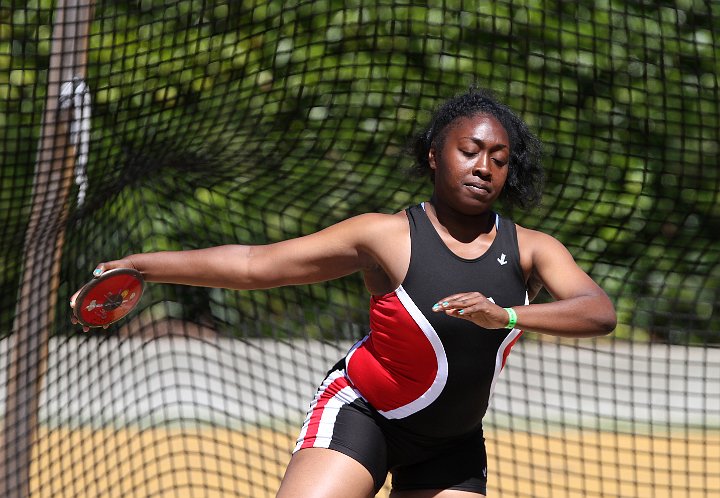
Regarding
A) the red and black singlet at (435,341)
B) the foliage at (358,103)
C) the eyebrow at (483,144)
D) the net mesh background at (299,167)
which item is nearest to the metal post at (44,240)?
the net mesh background at (299,167)

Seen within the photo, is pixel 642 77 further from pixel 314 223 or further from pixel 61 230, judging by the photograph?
pixel 61 230

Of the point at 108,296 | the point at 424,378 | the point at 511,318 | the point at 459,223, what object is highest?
the point at 459,223

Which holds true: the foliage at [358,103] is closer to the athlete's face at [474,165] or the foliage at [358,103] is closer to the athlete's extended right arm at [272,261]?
the athlete's extended right arm at [272,261]

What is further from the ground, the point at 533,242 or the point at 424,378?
the point at 533,242

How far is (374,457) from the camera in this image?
2830 mm

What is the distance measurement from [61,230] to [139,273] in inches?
62.0

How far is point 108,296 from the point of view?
279cm

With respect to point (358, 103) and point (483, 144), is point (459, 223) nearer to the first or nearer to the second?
point (483, 144)

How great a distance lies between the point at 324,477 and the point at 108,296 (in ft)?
2.30

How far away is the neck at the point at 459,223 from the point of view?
2.81 m

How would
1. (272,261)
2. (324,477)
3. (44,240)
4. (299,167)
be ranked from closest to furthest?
(324,477) < (272,261) < (44,240) < (299,167)

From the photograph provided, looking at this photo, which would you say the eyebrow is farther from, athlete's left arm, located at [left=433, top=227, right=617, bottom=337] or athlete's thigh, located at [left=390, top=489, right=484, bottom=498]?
athlete's thigh, located at [left=390, top=489, right=484, bottom=498]

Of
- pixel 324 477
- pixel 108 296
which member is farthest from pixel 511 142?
pixel 108 296

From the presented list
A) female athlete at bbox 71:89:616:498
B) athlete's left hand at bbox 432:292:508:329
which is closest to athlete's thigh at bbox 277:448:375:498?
female athlete at bbox 71:89:616:498
